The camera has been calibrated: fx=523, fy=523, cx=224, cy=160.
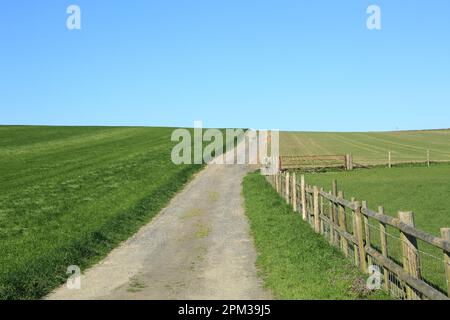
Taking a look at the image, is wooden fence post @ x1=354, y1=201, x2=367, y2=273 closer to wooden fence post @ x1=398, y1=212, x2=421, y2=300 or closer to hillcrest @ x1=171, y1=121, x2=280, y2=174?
wooden fence post @ x1=398, y1=212, x2=421, y2=300

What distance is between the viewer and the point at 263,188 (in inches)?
1314

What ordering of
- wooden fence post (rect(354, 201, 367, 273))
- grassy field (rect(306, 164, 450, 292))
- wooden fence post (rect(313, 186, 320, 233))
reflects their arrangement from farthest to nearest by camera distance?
wooden fence post (rect(313, 186, 320, 233)) < grassy field (rect(306, 164, 450, 292)) < wooden fence post (rect(354, 201, 367, 273))

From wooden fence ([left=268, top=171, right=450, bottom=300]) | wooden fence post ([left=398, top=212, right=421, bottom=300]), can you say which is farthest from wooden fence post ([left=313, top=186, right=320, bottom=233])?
wooden fence post ([left=398, top=212, right=421, bottom=300])

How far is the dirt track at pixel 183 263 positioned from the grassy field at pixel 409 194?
13.0 feet

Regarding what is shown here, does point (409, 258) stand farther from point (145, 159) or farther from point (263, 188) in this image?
point (145, 159)

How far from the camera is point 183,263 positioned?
47.9 feet

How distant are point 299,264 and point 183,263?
3357 mm

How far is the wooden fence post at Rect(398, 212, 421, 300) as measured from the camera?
29.9 ft

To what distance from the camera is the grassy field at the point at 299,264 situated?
420 inches

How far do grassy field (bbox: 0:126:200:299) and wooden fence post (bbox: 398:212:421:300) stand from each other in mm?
7932

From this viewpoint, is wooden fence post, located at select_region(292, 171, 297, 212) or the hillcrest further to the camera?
the hillcrest

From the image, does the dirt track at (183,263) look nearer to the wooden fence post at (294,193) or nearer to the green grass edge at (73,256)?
the green grass edge at (73,256)
